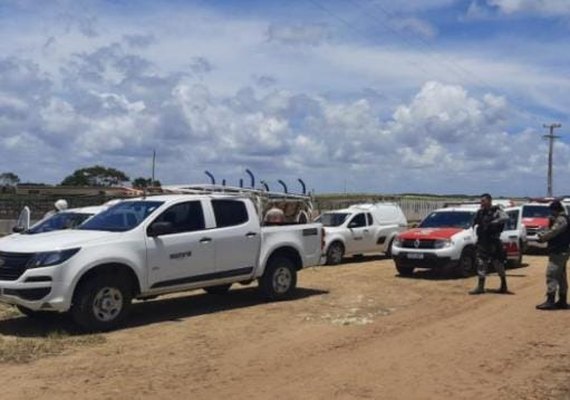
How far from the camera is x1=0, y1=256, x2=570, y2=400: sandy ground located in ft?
24.4

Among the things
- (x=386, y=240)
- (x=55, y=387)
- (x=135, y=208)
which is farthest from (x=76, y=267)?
(x=386, y=240)

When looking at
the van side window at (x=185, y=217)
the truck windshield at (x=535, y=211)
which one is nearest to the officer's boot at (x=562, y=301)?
the van side window at (x=185, y=217)

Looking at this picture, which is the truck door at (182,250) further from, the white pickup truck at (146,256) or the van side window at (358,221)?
the van side window at (358,221)

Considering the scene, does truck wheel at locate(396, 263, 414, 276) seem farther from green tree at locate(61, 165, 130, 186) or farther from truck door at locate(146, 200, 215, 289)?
green tree at locate(61, 165, 130, 186)

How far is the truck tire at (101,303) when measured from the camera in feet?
33.7

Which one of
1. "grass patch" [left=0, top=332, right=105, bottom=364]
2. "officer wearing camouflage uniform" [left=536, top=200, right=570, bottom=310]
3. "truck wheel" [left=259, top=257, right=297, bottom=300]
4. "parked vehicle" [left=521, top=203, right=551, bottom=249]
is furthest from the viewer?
"parked vehicle" [left=521, top=203, right=551, bottom=249]

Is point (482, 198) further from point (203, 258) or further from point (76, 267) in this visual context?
point (76, 267)

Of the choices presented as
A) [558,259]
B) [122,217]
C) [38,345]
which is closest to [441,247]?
[558,259]

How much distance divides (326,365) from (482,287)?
6982mm

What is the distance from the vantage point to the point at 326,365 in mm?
8414

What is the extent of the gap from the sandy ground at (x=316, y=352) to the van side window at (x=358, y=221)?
8111mm

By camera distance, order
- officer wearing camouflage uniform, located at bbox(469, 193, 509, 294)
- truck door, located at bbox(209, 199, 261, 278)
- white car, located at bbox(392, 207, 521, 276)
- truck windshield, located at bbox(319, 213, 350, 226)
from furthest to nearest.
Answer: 1. truck windshield, located at bbox(319, 213, 350, 226)
2. white car, located at bbox(392, 207, 521, 276)
3. officer wearing camouflage uniform, located at bbox(469, 193, 509, 294)
4. truck door, located at bbox(209, 199, 261, 278)

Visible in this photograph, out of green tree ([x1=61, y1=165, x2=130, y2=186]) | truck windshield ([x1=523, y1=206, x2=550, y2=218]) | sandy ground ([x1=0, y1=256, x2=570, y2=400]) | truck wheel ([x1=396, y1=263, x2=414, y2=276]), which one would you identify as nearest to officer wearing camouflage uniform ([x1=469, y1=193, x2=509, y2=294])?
sandy ground ([x1=0, y1=256, x2=570, y2=400])

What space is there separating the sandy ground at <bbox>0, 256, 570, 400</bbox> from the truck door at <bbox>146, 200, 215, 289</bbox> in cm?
63
